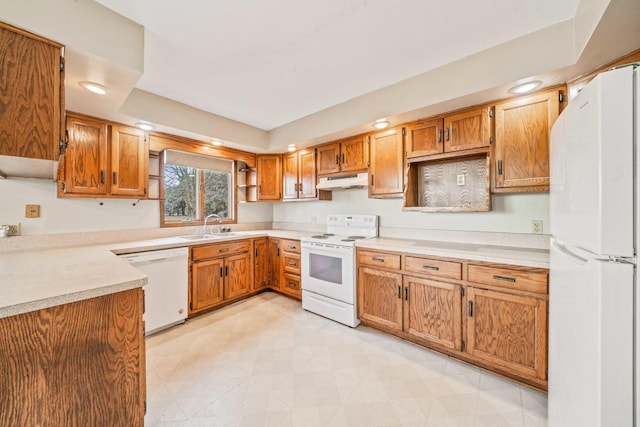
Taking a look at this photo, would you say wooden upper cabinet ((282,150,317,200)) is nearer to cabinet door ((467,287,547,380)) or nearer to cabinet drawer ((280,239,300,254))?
cabinet drawer ((280,239,300,254))

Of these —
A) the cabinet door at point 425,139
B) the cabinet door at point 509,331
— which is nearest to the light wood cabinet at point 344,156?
the cabinet door at point 425,139

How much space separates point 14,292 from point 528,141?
124 inches

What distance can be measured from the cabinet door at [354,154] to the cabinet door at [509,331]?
176cm

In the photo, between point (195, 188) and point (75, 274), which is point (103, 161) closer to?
point (195, 188)

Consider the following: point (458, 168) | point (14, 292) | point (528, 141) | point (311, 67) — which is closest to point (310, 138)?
point (311, 67)

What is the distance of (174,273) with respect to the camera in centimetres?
264

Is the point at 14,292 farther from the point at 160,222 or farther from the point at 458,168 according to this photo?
the point at 458,168

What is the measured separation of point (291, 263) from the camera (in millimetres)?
3418

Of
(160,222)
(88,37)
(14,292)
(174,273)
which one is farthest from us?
(160,222)

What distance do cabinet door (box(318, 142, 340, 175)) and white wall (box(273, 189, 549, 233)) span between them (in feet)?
1.38

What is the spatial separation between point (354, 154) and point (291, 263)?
1.71m

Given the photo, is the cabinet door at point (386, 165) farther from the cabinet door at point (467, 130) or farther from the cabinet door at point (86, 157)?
the cabinet door at point (86, 157)

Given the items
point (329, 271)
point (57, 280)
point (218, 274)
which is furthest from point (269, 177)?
point (57, 280)

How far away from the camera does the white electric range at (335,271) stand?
8.71 feet
